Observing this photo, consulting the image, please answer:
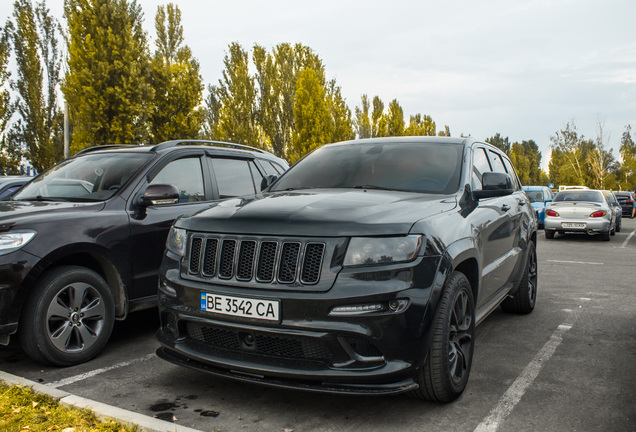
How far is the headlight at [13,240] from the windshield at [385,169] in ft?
6.26

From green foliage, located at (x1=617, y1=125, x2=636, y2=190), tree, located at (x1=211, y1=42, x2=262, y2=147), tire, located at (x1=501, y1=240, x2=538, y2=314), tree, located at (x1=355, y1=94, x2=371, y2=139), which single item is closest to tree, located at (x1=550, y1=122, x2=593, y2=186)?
green foliage, located at (x1=617, y1=125, x2=636, y2=190)

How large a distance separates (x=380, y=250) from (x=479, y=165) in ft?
7.14

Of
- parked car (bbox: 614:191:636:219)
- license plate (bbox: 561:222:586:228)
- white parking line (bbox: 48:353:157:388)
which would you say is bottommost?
parked car (bbox: 614:191:636:219)

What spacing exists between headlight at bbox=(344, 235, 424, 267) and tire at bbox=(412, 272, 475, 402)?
0.40 m

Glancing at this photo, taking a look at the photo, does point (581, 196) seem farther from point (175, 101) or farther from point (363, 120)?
point (363, 120)

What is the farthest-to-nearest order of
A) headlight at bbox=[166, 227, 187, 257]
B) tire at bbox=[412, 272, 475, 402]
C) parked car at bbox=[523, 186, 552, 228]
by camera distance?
parked car at bbox=[523, 186, 552, 228] < headlight at bbox=[166, 227, 187, 257] < tire at bbox=[412, 272, 475, 402]

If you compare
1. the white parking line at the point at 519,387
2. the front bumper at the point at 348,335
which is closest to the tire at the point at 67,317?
the front bumper at the point at 348,335

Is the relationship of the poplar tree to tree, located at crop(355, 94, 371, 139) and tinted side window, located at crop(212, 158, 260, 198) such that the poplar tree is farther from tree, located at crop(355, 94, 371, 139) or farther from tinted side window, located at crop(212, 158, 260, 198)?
tree, located at crop(355, 94, 371, 139)

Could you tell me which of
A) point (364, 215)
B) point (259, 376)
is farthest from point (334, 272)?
point (259, 376)

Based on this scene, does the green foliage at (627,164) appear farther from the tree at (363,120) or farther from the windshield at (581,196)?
the windshield at (581,196)

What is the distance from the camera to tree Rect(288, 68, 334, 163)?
108 ft

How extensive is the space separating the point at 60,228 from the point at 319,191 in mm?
1940

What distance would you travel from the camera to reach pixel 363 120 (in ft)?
165

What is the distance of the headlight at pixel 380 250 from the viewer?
3053mm
